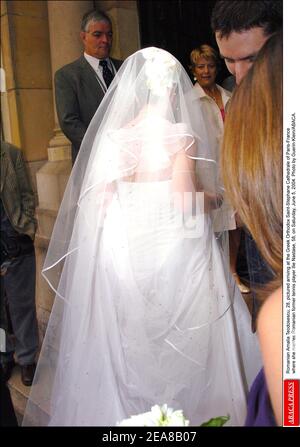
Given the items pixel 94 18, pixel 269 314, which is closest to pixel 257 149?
pixel 269 314

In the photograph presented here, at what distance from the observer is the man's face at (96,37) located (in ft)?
3.30

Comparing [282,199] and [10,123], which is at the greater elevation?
[10,123]

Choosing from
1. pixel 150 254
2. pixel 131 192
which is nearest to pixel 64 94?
pixel 131 192

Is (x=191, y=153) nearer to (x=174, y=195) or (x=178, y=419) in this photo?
(x=174, y=195)

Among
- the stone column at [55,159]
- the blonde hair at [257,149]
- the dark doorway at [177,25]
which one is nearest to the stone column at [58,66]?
the stone column at [55,159]

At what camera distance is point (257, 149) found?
0.67 m

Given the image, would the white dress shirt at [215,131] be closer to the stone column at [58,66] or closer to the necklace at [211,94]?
the necklace at [211,94]

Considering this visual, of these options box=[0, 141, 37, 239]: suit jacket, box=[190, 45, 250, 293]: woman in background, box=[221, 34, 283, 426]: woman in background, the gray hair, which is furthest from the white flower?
the gray hair

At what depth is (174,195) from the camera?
967mm

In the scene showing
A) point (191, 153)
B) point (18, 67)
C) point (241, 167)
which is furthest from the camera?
point (18, 67)

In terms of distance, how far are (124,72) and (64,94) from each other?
0.56 feet

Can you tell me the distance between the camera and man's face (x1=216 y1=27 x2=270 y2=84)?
2.61 ft

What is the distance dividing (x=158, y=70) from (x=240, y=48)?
0.65 ft

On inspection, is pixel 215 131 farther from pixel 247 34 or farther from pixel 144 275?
pixel 144 275
